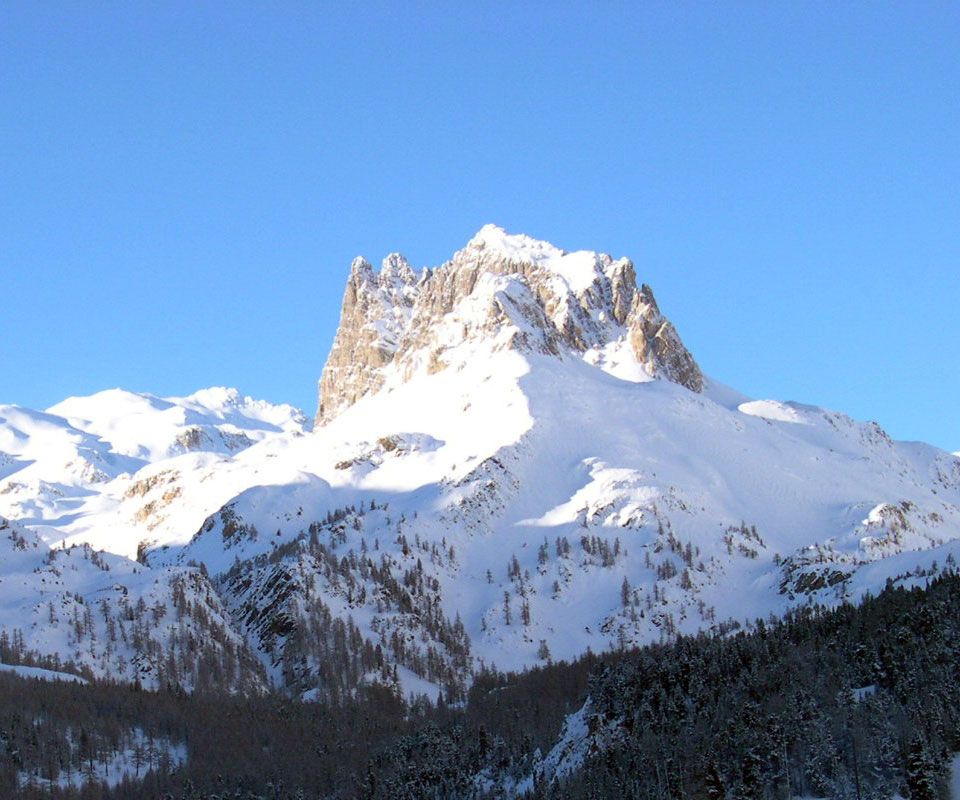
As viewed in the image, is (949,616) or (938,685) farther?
(949,616)

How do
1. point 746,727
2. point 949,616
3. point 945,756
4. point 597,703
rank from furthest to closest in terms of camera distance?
1. point 597,703
2. point 949,616
3. point 746,727
4. point 945,756

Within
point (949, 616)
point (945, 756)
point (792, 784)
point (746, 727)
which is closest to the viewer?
point (945, 756)

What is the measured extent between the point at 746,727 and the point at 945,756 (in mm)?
30145

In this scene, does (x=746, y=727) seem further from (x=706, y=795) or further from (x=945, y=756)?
(x=945, y=756)

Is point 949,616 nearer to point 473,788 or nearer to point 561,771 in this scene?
point 561,771

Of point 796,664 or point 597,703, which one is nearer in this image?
point 796,664

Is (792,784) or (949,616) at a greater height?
(949,616)

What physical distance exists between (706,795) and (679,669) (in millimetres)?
46895

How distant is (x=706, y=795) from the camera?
150 m

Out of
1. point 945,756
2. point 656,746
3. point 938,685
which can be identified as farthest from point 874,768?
point 656,746

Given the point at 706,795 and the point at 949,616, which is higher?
the point at 949,616

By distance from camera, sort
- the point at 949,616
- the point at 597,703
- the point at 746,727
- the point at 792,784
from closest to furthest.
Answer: the point at 792,784 < the point at 746,727 < the point at 949,616 < the point at 597,703

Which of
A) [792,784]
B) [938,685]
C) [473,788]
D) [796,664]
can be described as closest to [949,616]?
[796,664]

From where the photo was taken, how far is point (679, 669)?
196125 mm
